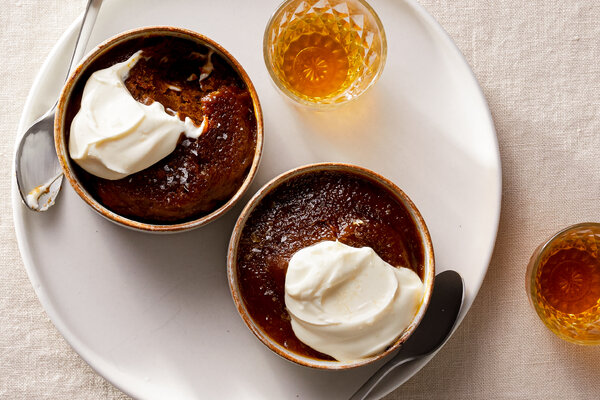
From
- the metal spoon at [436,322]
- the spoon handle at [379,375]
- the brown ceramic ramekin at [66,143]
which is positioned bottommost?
the spoon handle at [379,375]

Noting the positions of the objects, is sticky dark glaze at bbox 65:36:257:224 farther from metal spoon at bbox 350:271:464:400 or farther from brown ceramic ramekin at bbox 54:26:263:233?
metal spoon at bbox 350:271:464:400

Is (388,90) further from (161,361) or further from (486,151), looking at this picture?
(161,361)

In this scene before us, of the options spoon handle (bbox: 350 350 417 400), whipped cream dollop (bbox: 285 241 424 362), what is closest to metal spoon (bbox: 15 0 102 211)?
whipped cream dollop (bbox: 285 241 424 362)

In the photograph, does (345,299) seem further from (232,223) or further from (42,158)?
(42,158)

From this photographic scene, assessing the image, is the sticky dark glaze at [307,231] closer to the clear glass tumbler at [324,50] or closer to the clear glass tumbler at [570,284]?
the clear glass tumbler at [324,50]

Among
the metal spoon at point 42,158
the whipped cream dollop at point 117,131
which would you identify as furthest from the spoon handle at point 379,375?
the metal spoon at point 42,158

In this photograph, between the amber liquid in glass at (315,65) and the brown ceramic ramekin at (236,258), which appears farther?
the amber liquid in glass at (315,65)
